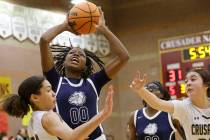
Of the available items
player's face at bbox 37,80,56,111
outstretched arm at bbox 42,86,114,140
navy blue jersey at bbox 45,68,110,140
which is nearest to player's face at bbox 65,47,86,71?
navy blue jersey at bbox 45,68,110,140

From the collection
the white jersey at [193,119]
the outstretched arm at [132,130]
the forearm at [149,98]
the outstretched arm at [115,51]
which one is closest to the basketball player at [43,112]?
the forearm at [149,98]

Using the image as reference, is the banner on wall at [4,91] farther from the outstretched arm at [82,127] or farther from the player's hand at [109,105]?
the player's hand at [109,105]

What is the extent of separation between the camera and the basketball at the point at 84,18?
164 inches

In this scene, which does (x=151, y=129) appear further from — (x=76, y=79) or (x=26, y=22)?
(x=26, y=22)

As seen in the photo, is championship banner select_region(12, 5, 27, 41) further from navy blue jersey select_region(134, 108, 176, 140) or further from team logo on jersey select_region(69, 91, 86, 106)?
team logo on jersey select_region(69, 91, 86, 106)

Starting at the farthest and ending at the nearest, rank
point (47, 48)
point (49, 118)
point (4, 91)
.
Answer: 1. point (4, 91)
2. point (47, 48)
3. point (49, 118)

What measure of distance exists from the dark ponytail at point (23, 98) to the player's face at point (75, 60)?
92 cm

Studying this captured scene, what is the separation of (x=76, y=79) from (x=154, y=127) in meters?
1.33

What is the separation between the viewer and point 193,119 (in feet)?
13.1

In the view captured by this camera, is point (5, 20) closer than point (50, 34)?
No

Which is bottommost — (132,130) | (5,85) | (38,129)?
(132,130)

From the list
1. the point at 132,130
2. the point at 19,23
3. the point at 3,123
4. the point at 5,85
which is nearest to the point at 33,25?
the point at 19,23

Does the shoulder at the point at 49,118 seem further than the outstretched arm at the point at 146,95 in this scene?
No

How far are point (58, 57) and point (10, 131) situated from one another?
13.4ft
